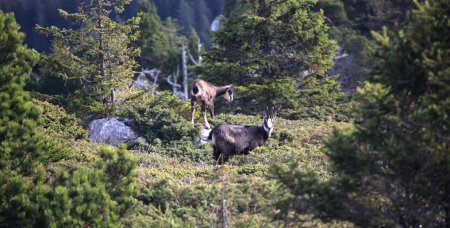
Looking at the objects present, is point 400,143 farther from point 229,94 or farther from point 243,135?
point 229,94

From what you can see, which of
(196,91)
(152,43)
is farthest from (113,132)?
(152,43)

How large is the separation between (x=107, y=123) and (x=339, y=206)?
1014 cm

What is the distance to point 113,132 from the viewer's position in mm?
16984

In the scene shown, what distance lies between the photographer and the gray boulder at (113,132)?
16786 millimetres

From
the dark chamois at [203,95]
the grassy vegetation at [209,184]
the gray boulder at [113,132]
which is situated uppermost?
the dark chamois at [203,95]

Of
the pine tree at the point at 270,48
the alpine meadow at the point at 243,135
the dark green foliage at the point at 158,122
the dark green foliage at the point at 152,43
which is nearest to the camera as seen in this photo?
the alpine meadow at the point at 243,135

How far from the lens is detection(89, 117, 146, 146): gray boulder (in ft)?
55.1

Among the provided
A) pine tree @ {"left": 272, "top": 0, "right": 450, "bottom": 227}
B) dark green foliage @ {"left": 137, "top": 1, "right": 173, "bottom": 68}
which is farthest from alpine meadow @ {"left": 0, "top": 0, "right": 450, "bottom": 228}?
dark green foliage @ {"left": 137, "top": 1, "right": 173, "bottom": 68}

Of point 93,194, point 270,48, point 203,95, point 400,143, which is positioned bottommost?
point 93,194

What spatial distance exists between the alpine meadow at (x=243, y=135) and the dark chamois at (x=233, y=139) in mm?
32

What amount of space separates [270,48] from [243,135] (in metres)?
7.67

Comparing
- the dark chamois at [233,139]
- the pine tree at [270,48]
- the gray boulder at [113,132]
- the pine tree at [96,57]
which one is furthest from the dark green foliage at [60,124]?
the pine tree at [270,48]

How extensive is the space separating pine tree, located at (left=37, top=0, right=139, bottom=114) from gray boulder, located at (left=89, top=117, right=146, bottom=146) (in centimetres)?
76

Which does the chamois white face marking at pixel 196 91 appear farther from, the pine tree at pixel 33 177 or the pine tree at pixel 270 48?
the pine tree at pixel 33 177
